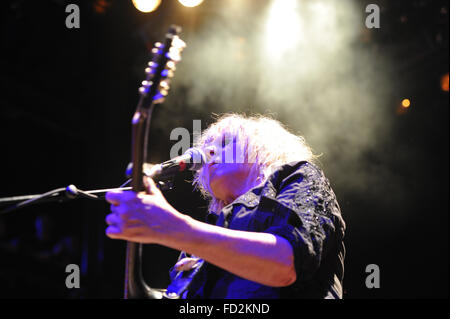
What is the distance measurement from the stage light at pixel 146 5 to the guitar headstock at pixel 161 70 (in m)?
3.70

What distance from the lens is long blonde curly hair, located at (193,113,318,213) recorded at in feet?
8.00

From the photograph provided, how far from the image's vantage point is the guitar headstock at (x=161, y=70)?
4.60 feet

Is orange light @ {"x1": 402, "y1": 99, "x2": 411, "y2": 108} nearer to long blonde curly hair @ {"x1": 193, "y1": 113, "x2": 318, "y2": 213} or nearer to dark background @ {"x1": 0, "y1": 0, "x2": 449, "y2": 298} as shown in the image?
dark background @ {"x1": 0, "y1": 0, "x2": 449, "y2": 298}

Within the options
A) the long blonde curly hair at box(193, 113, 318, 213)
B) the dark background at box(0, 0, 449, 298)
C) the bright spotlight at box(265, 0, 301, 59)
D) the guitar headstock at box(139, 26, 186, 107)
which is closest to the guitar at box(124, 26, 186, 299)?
the guitar headstock at box(139, 26, 186, 107)

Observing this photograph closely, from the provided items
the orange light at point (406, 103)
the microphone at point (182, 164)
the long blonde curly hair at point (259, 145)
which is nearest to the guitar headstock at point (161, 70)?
the microphone at point (182, 164)

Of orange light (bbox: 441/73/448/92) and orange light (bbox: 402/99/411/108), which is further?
Result: orange light (bbox: 402/99/411/108)

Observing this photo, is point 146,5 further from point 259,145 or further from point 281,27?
point 259,145

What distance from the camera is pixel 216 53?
5.56m

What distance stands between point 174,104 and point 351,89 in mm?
2264

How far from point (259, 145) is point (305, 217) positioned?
0.93m

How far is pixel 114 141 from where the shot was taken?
17.3 ft

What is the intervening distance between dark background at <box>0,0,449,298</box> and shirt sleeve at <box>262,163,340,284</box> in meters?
3.33

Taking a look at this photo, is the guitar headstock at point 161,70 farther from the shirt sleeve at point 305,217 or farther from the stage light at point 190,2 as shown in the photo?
the stage light at point 190,2

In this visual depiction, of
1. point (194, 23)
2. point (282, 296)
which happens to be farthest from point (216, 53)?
point (282, 296)
